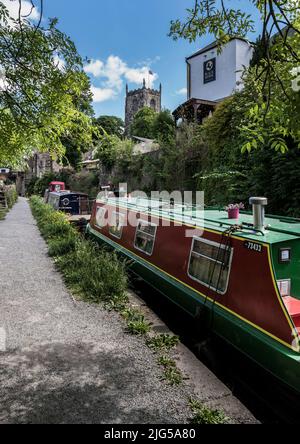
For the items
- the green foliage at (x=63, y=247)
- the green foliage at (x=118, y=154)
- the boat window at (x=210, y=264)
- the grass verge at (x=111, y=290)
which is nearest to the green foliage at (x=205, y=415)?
the grass verge at (x=111, y=290)

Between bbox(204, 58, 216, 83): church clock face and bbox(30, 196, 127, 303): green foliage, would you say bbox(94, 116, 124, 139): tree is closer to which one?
bbox(204, 58, 216, 83): church clock face

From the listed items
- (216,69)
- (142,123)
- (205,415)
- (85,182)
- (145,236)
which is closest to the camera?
(205,415)

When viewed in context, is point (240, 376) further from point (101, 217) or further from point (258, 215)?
point (101, 217)

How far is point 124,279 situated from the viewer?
6387mm

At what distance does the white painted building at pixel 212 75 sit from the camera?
897 inches

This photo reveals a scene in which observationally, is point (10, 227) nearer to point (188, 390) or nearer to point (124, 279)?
point (124, 279)

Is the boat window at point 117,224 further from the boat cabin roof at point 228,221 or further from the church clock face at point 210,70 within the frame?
the church clock face at point 210,70

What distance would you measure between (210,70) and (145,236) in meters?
22.7

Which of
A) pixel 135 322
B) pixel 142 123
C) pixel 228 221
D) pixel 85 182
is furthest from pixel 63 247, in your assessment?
pixel 142 123

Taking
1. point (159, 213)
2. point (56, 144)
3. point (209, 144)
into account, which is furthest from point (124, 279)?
point (209, 144)

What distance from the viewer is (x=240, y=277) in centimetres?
414

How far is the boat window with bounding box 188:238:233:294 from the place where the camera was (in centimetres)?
441
